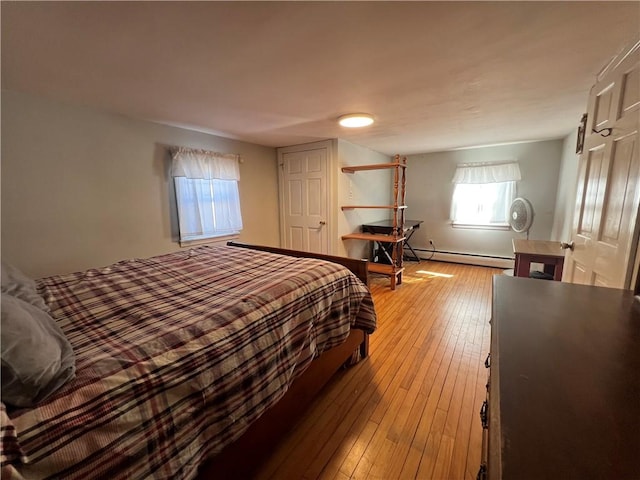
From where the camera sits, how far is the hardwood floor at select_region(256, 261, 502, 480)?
1247mm

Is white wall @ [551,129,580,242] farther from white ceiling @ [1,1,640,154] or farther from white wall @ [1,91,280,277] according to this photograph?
white wall @ [1,91,280,277]

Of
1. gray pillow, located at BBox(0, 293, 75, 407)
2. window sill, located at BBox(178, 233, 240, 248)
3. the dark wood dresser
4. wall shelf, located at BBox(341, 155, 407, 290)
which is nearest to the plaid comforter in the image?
gray pillow, located at BBox(0, 293, 75, 407)

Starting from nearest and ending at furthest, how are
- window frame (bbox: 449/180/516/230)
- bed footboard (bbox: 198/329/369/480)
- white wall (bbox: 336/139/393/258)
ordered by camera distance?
bed footboard (bbox: 198/329/369/480)
white wall (bbox: 336/139/393/258)
window frame (bbox: 449/180/516/230)

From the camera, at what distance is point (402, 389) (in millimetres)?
1734

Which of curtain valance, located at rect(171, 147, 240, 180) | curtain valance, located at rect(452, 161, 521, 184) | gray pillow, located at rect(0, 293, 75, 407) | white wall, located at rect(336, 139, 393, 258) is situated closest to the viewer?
gray pillow, located at rect(0, 293, 75, 407)

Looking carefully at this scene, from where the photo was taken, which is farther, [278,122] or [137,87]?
[278,122]

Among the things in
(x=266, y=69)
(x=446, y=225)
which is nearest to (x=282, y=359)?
(x=266, y=69)

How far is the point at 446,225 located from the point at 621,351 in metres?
4.43

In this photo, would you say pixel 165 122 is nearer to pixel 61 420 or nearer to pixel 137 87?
pixel 137 87

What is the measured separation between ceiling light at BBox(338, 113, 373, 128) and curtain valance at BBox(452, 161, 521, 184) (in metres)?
2.67

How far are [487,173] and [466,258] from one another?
1.50 m

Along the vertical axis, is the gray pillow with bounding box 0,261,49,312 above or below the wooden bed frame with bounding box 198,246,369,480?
above

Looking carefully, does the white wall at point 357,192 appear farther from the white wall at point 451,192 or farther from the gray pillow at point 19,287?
the gray pillow at point 19,287

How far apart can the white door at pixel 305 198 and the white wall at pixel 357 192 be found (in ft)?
0.80
